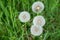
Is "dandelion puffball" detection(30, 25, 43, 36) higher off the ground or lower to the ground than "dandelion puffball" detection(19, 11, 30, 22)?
lower

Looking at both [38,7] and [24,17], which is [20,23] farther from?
[38,7]

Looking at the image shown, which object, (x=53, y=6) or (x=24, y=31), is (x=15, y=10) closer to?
(x=24, y=31)

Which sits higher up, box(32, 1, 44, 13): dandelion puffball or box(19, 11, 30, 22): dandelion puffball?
box(32, 1, 44, 13): dandelion puffball

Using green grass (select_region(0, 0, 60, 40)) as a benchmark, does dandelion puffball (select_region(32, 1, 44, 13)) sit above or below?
above

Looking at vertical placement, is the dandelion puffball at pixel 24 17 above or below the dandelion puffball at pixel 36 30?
above

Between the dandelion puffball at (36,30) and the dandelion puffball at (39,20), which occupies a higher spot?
the dandelion puffball at (39,20)

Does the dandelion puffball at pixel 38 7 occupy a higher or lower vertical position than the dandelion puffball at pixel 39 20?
higher

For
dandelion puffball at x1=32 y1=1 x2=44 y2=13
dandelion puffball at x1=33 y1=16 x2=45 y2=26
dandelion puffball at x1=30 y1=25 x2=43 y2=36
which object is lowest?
dandelion puffball at x1=30 y1=25 x2=43 y2=36

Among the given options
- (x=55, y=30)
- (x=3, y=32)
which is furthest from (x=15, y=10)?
(x=55, y=30)

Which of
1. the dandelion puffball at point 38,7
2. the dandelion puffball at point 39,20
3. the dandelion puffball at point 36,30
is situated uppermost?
the dandelion puffball at point 38,7
